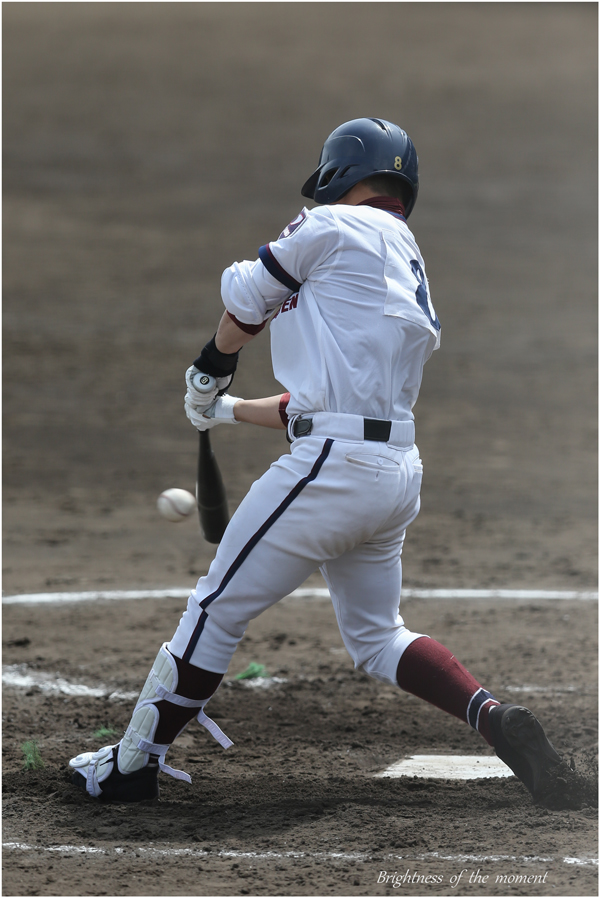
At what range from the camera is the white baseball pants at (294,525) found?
8.70ft

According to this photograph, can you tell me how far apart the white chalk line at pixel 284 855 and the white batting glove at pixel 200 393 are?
50.5 inches

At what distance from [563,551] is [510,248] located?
945 centimetres

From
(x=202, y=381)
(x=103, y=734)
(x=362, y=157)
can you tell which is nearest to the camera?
(x=362, y=157)

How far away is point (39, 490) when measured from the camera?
702 centimetres

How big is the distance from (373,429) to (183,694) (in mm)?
907

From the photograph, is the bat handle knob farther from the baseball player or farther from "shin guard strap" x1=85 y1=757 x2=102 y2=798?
"shin guard strap" x1=85 y1=757 x2=102 y2=798

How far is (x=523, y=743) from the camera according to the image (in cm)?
273

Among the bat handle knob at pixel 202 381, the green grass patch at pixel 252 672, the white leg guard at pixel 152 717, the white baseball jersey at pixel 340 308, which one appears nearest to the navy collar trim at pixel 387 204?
the white baseball jersey at pixel 340 308

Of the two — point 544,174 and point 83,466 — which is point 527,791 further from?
point 544,174

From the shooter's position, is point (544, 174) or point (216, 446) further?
point (544, 174)

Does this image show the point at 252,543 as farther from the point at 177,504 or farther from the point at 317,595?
the point at 317,595

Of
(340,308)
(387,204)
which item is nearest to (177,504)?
(340,308)

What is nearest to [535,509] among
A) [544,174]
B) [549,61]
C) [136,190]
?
[136,190]

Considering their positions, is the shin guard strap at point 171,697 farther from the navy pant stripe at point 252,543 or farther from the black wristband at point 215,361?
the black wristband at point 215,361
